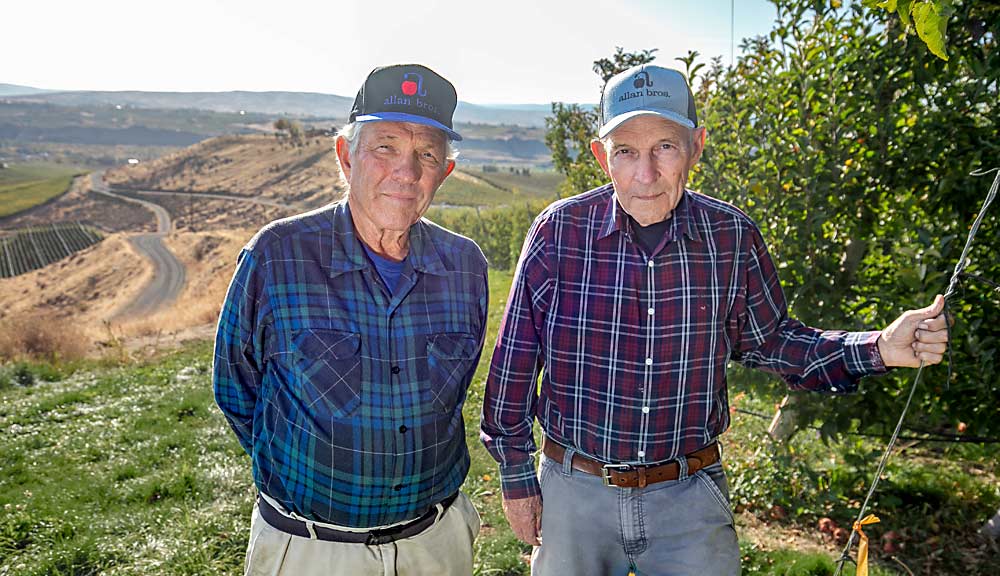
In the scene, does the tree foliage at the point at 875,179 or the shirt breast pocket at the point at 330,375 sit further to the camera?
the tree foliage at the point at 875,179

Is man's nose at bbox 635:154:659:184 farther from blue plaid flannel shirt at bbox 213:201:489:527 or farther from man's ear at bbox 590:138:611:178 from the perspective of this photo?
blue plaid flannel shirt at bbox 213:201:489:527

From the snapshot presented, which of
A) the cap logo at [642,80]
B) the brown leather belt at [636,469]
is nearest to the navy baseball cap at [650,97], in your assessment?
the cap logo at [642,80]

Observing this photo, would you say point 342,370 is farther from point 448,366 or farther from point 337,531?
point 337,531

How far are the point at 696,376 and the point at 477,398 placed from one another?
558cm

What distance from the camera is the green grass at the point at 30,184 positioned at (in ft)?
392

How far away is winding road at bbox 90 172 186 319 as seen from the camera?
68.2 meters

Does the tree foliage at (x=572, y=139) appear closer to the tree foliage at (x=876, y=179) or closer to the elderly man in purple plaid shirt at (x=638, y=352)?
the tree foliage at (x=876, y=179)

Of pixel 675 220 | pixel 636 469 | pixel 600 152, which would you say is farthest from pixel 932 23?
pixel 636 469

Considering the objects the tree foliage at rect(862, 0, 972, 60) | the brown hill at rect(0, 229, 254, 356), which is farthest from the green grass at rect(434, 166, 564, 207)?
the tree foliage at rect(862, 0, 972, 60)

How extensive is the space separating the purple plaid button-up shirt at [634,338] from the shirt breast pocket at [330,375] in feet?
1.59

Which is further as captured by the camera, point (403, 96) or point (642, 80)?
point (403, 96)

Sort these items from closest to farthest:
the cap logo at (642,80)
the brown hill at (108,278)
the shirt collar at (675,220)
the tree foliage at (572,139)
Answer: the cap logo at (642,80) < the shirt collar at (675,220) < the tree foliage at (572,139) < the brown hill at (108,278)

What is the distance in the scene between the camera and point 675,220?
88.5 inches

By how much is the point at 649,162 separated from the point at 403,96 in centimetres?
90
